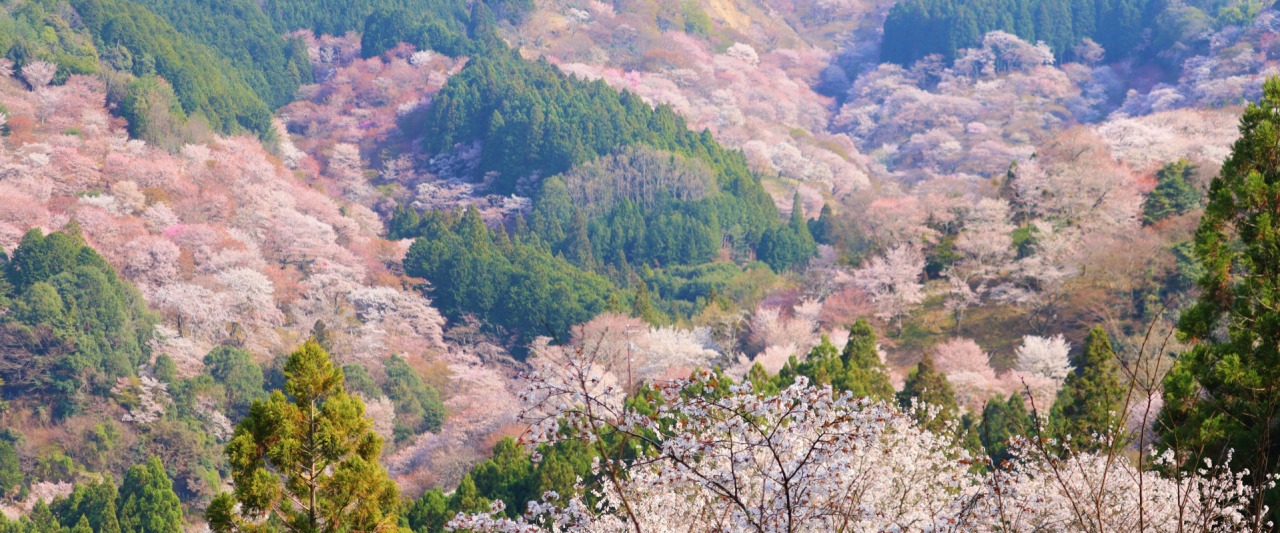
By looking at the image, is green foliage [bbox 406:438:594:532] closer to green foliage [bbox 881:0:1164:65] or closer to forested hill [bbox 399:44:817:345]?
forested hill [bbox 399:44:817:345]

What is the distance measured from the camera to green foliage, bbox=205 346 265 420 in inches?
1640

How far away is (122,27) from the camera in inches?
2510

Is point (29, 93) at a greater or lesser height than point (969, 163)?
lesser

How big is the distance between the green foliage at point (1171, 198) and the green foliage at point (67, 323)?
3112 cm

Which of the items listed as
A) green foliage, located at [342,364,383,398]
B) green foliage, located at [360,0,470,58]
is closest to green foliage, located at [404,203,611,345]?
green foliage, located at [342,364,383,398]

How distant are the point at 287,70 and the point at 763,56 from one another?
37.4 m

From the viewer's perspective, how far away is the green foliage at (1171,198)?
38.1 metres

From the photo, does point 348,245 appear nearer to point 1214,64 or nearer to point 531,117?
point 531,117

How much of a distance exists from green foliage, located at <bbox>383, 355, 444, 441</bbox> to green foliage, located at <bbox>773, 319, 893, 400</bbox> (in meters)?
15.0

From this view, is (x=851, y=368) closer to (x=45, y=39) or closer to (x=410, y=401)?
(x=410, y=401)

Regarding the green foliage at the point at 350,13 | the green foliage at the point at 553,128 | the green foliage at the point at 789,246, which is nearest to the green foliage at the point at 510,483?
the green foliage at the point at 789,246

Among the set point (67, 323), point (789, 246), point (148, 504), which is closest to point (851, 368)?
point (148, 504)

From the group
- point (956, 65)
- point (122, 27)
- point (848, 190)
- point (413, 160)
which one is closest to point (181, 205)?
point (122, 27)

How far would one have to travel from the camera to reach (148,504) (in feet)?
103
